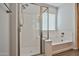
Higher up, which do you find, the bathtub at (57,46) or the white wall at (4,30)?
the white wall at (4,30)

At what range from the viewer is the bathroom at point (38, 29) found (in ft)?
7.17

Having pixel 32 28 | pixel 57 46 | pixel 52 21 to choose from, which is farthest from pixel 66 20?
pixel 32 28

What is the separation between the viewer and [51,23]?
102 inches

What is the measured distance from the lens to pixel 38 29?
2795 mm

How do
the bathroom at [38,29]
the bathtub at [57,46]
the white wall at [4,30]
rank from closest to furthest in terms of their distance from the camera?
the white wall at [4,30]
the bathroom at [38,29]
the bathtub at [57,46]

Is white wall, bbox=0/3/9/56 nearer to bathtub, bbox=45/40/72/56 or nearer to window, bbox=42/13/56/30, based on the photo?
bathtub, bbox=45/40/72/56

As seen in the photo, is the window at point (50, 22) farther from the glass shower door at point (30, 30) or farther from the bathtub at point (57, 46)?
the bathtub at point (57, 46)

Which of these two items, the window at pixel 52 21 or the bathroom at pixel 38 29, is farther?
the window at pixel 52 21

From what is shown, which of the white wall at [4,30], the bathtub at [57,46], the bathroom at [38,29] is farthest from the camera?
the bathtub at [57,46]

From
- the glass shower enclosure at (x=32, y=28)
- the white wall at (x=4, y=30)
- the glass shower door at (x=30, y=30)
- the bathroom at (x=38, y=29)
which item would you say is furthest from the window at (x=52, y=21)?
the white wall at (x=4, y=30)

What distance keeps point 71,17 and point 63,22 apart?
192 millimetres

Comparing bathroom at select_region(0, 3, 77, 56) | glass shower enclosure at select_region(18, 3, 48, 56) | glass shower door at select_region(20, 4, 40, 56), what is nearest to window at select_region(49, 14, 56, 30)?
bathroom at select_region(0, 3, 77, 56)

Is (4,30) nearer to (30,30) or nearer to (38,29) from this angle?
(30,30)

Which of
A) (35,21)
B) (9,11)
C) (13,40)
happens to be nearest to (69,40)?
(35,21)
